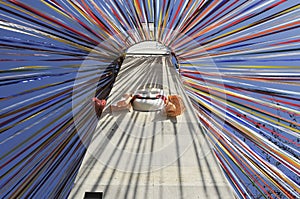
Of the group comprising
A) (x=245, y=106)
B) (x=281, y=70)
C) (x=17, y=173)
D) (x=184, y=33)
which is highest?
(x=184, y=33)

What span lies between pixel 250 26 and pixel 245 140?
4.81 ft

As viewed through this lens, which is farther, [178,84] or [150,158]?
[178,84]

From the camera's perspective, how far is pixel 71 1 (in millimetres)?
3273

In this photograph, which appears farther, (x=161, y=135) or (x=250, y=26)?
(x=161, y=135)

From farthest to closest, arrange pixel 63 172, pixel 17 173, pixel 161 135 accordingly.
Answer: pixel 161 135
pixel 63 172
pixel 17 173

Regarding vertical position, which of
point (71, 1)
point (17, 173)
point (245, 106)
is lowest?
point (17, 173)

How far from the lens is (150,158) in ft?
10.1

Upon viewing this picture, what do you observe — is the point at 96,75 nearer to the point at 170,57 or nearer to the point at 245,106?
the point at 245,106

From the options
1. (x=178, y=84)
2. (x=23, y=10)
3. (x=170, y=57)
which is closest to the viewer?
(x=23, y=10)

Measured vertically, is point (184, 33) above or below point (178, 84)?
above

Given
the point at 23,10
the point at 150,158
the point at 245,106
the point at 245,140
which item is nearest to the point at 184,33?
the point at 245,106

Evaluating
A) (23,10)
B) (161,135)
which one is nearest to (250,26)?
(161,135)

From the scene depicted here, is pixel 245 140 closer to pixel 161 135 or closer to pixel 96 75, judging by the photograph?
pixel 161 135

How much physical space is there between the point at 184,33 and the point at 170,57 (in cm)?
273
